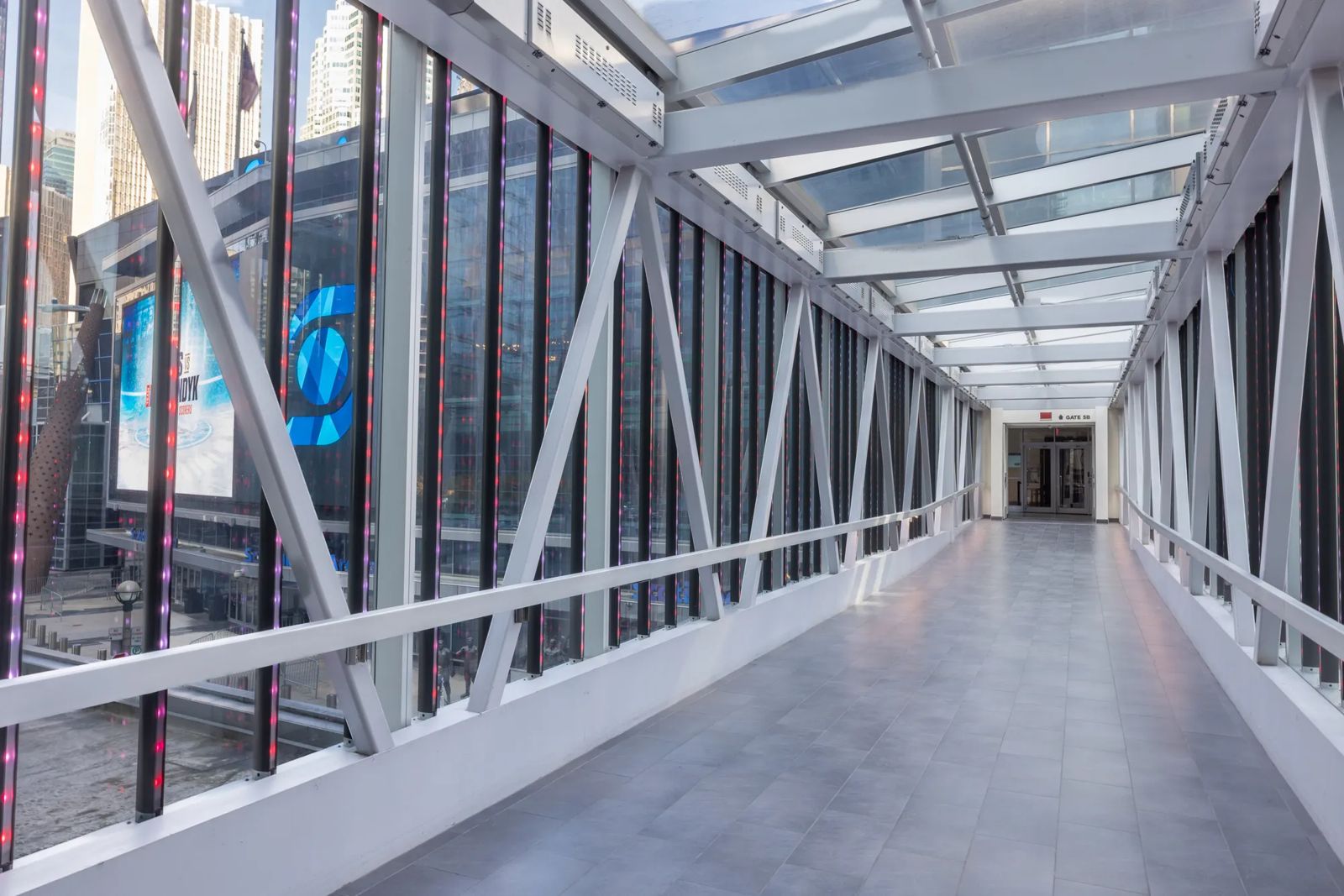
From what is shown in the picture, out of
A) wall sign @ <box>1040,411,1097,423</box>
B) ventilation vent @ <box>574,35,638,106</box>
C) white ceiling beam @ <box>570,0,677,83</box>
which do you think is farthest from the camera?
wall sign @ <box>1040,411,1097,423</box>

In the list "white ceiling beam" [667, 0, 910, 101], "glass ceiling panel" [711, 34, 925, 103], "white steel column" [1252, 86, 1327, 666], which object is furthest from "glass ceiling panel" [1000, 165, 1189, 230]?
"white ceiling beam" [667, 0, 910, 101]

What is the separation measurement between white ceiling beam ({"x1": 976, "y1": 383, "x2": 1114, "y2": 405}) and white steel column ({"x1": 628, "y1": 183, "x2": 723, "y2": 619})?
1742 cm

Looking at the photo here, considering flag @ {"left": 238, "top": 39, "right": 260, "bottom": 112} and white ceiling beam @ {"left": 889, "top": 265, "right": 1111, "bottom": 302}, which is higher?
white ceiling beam @ {"left": 889, "top": 265, "right": 1111, "bottom": 302}

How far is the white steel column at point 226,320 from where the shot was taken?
97.0 inches

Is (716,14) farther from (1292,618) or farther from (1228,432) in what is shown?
(1228,432)

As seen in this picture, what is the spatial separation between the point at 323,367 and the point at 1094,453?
26.4m

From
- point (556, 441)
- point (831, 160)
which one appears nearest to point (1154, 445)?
point (831, 160)

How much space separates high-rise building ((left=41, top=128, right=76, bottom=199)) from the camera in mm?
2467

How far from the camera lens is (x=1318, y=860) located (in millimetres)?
3295

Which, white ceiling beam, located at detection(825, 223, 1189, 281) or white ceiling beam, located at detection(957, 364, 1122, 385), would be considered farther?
white ceiling beam, located at detection(957, 364, 1122, 385)

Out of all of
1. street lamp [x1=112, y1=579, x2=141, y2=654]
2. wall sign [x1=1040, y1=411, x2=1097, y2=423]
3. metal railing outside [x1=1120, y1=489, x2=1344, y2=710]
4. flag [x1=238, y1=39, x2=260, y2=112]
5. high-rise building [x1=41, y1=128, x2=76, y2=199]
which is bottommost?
metal railing outside [x1=1120, y1=489, x2=1344, y2=710]

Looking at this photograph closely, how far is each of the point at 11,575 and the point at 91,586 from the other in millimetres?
240

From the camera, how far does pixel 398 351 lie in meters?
3.59

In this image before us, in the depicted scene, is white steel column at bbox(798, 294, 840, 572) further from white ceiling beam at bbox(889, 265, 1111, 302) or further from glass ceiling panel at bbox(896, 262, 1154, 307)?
glass ceiling panel at bbox(896, 262, 1154, 307)
